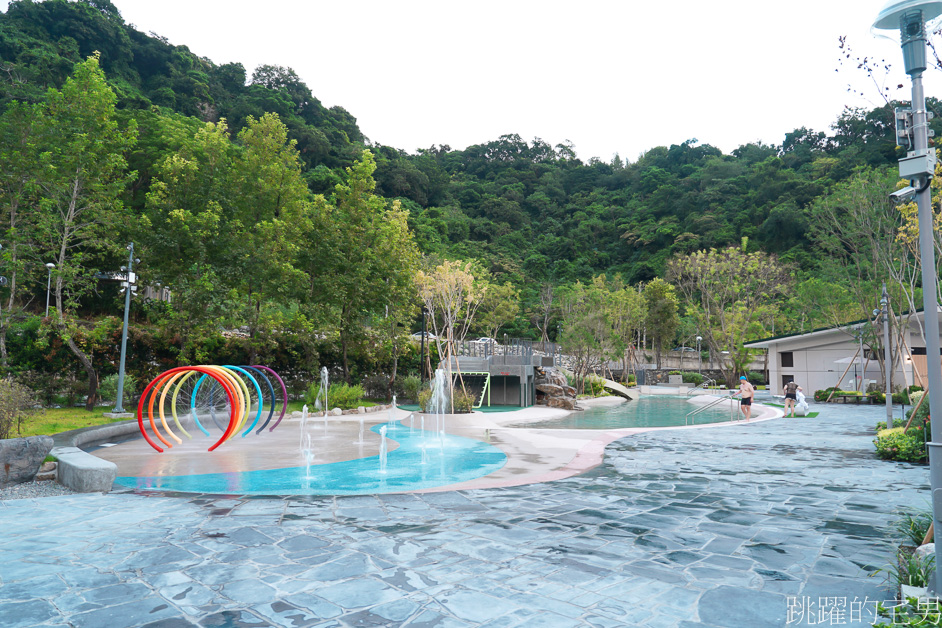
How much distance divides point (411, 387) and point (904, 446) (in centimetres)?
2088

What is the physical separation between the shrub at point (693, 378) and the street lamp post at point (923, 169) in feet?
158

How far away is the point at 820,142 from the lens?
227 feet

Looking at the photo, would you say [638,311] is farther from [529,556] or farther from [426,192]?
[529,556]

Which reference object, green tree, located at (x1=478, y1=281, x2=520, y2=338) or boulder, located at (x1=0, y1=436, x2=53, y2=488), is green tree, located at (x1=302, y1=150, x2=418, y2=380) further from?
green tree, located at (x1=478, y1=281, x2=520, y2=338)

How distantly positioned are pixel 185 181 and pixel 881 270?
32.4 m

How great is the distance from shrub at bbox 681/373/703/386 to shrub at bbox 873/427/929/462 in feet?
128

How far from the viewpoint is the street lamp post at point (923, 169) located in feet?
13.1

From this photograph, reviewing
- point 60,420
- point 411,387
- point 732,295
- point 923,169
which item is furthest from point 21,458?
point 732,295

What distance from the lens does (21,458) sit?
860cm

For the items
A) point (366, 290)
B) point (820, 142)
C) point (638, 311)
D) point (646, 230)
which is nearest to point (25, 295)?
point (366, 290)

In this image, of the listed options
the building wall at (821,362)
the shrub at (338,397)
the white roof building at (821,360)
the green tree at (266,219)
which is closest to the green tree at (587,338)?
the white roof building at (821,360)

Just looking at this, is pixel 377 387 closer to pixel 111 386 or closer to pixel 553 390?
pixel 553 390

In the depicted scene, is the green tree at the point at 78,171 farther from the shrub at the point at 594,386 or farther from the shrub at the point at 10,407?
the shrub at the point at 594,386

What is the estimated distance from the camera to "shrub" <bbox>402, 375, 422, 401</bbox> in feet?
92.4
